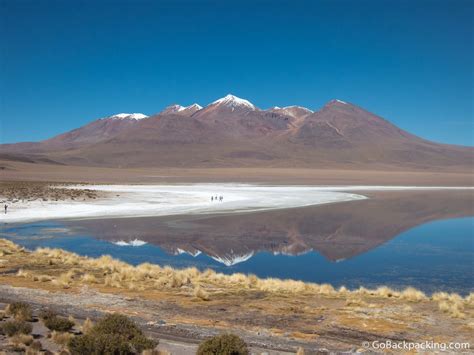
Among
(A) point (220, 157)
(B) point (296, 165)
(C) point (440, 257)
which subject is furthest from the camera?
(A) point (220, 157)

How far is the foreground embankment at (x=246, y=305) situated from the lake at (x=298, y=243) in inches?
105

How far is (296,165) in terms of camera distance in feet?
565

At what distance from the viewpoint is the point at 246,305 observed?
12.8 metres

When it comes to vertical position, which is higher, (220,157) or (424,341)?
(220,157)

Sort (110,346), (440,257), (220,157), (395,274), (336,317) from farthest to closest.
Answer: (220,157)
(440,257)
(395,274)
(336,317)
(110,346)

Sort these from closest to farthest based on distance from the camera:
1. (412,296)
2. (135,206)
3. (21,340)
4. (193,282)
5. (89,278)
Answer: (21,340) → (412,296) → (89,278) → (193,282) → (135,206)

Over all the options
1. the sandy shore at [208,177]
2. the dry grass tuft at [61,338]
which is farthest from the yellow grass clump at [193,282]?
the sandy shore at [208,177]

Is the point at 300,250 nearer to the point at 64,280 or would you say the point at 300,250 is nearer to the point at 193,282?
the point at 193,282

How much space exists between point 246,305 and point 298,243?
12095mm

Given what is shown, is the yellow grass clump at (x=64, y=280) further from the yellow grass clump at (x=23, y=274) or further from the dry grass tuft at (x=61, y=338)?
the dry grass tuft at (x=61, y=338)

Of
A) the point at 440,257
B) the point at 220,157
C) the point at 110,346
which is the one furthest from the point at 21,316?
the point at 220,157

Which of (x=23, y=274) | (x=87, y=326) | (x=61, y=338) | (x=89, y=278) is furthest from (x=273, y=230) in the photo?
(x=61, y=338)

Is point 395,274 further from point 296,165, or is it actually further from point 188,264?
point 296,165

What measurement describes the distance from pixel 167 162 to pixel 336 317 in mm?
171393
